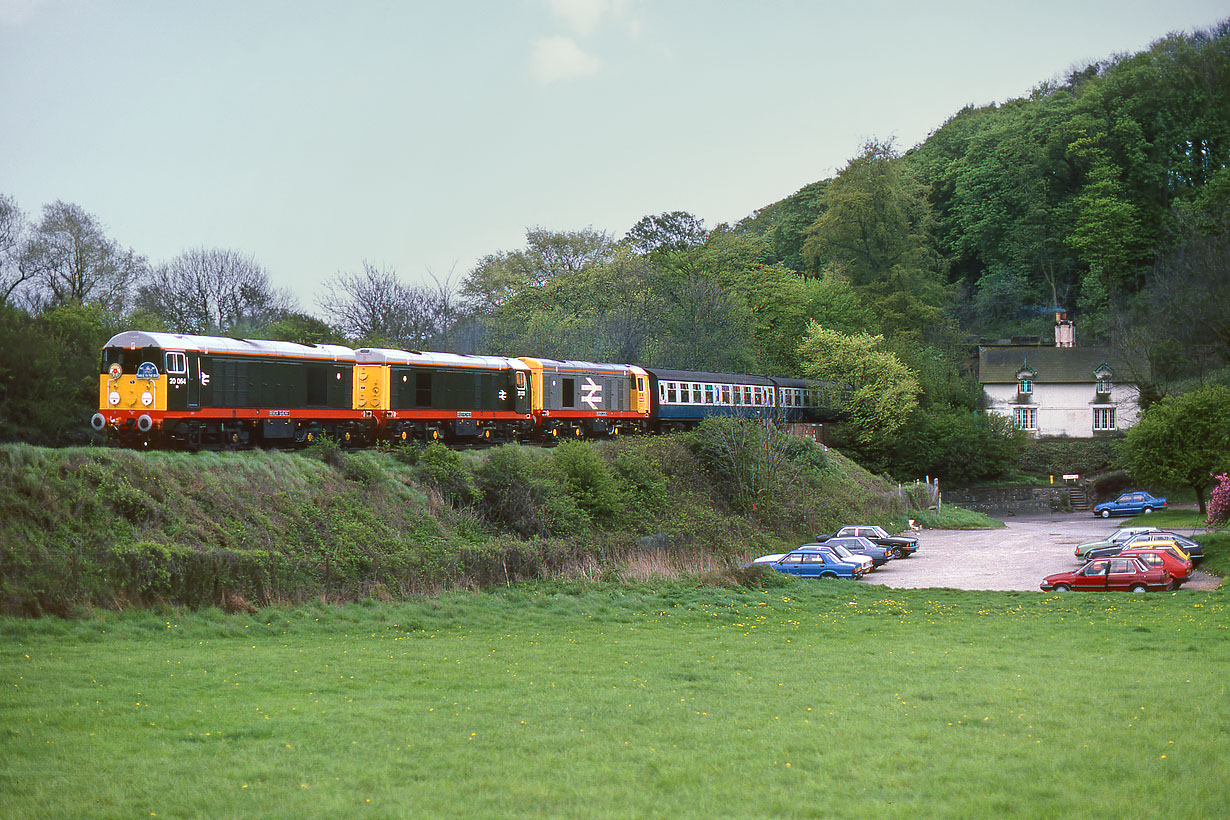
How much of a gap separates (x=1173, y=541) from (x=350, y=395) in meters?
25.4

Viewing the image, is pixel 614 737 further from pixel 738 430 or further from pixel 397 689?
pixel 738 430

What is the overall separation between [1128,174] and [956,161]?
51.9 feet

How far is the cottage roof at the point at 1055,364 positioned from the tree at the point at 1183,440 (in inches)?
1174

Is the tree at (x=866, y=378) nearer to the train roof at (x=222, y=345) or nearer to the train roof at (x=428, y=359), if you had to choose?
the train roof at (x=428, y=359)

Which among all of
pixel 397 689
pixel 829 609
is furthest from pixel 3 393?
pixel 829 609

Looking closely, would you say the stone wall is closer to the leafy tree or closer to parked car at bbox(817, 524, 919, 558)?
parked car at bbox(817, 524, 919, 558)

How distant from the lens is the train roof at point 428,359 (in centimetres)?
3070

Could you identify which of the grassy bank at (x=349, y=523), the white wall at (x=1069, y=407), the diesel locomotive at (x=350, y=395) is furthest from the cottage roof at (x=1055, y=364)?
the grassy bank at (x=349, y=523)

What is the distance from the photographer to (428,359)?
107 ft

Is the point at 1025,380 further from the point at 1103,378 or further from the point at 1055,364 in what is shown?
the point at 1103,378

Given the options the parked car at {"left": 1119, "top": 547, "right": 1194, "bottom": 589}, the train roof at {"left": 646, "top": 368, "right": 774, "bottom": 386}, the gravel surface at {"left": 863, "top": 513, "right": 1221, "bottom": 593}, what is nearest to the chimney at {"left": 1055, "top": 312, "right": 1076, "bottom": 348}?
the gravel surface at {"left": 863, "top": 513, "right": 1221, "bottom": 593}

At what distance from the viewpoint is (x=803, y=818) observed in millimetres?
7902

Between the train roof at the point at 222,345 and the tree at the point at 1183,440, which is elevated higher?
the train roof at the point at 222,345

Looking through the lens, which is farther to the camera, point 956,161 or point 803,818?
point 956,161
